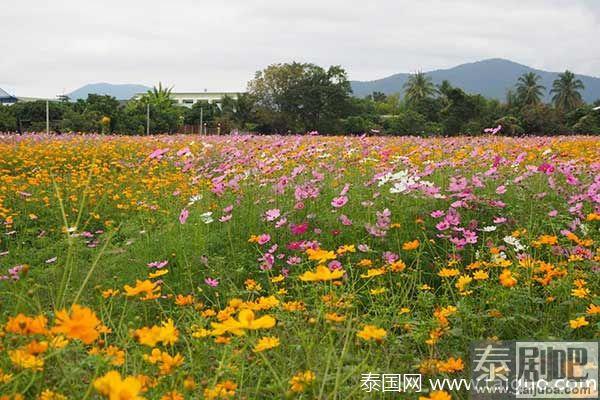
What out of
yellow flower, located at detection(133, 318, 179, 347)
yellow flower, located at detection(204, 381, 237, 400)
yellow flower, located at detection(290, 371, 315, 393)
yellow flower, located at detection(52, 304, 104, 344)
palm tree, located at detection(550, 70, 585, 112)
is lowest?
yellow flower, located at detection(204, 381, 237, 400)

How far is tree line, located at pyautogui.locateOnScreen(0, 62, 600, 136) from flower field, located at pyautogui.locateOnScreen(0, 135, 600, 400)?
13242 mm

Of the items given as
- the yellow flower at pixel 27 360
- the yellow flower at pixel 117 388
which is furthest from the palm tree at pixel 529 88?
the yellow flower at pixel 117 388

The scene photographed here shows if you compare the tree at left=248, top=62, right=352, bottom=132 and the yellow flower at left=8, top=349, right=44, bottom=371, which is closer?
the yellow flower at left=8, top=349, right=44, bottom=371

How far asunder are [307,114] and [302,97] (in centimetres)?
103

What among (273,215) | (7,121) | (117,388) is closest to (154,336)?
(117,388)

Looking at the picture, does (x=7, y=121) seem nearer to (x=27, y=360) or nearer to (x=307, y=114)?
(x=307, y=114)

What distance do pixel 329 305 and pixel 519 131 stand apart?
72.4 ft

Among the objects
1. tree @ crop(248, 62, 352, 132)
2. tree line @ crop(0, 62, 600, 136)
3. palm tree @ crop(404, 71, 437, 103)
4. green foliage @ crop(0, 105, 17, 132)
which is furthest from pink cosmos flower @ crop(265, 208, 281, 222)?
palm tree @ crop(404, 71, 437, 103)

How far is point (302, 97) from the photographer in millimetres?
33875

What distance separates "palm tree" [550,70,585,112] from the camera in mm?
56438

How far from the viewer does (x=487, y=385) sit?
5.44ft

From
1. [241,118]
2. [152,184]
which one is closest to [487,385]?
[152,184]

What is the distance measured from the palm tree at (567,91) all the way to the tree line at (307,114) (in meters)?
24.9

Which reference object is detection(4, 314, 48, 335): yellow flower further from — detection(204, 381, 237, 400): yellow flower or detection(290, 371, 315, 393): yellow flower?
detection(290, 371, 315, 393): yellow flower
